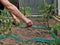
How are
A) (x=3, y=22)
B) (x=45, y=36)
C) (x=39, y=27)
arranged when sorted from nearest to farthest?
(x=3, y=22)
(x=45, y=36)
(x=39, y=27)

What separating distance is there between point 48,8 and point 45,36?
0.87m

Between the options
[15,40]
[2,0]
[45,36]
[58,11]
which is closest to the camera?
[2,0]

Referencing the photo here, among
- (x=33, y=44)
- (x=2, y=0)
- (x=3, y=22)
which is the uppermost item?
(x=2, y=0)

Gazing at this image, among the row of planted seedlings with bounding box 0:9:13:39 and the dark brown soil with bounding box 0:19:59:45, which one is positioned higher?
the row of planted seedlings with bounding box 0:9:13:39

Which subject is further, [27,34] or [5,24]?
[27,34]

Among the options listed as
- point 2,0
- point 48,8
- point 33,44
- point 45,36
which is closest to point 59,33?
point 45,36

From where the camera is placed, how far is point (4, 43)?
164 inches

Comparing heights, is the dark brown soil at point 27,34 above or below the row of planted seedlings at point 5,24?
below

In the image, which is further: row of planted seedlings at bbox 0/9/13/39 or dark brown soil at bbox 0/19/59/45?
dark brown soil at bbox 0/19/59/45

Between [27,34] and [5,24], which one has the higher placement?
[5,24]

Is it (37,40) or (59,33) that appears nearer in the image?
(37,40)

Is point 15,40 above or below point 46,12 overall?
below

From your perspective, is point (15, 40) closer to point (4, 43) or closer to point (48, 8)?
point (4, 43)

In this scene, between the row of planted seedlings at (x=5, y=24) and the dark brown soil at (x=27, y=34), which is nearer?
the row of planted seedlings at (x=5, y=24)
